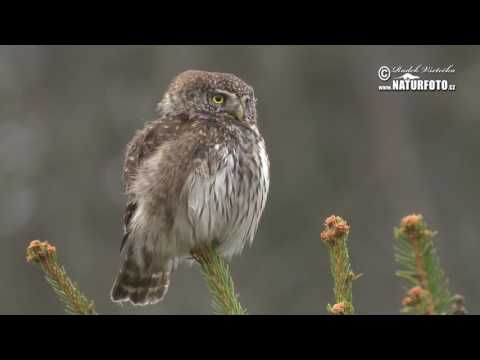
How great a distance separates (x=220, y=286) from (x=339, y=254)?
0.55 meters

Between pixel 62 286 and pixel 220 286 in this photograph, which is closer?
pixel 62 286

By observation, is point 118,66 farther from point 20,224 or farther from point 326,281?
point 326,281

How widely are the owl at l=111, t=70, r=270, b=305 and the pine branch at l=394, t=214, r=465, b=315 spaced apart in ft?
6.47

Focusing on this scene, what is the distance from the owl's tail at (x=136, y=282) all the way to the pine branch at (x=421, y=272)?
2558 millimetres

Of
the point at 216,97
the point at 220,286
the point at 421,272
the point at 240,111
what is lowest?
the point at 421,272

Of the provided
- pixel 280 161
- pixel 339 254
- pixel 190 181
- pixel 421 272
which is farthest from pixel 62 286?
pixel 280 161

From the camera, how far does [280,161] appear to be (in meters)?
11.1

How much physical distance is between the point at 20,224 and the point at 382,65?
545 centimetres

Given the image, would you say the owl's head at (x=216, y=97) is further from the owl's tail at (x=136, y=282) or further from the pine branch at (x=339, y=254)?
the pine branch at (x=339, y=254)

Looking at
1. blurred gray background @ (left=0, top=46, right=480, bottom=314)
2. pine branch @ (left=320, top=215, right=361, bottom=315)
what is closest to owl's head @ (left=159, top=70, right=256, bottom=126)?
pine branch @ (left=320, top=215, right=361, bottom=315)

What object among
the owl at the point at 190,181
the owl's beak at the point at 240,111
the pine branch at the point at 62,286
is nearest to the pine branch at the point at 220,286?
the pine branch at the point at 62,286

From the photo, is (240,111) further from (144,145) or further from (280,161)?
(280,161)

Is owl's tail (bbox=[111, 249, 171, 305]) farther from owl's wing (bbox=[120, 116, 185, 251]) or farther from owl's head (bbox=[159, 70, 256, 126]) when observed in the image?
owl's head (bbox=[159, 70, 256, 126])

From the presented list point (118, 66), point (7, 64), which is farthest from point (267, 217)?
point (7, 64)
